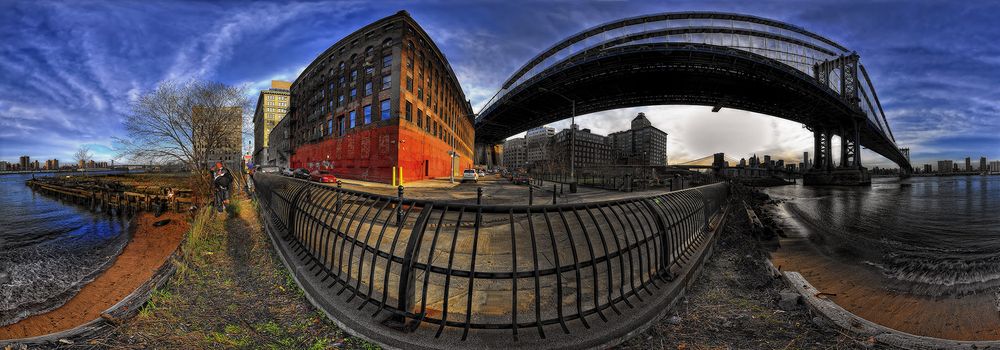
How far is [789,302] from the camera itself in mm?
3574

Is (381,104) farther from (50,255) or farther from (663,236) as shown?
(663,236)

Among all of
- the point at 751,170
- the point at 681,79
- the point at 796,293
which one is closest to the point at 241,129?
the point at 796,293

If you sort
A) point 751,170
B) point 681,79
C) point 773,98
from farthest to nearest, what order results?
point 751,170, point 773,98, point 681,79

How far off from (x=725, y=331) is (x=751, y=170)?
86289mm

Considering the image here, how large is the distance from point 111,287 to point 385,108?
21840 millimetres

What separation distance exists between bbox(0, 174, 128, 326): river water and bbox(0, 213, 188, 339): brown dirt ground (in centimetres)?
20

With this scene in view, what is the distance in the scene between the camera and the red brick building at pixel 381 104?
26.2m

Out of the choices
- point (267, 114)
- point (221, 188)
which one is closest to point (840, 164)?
point (221, 188)

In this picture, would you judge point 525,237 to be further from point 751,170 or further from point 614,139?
point 614,139

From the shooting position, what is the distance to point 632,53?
31469 mm

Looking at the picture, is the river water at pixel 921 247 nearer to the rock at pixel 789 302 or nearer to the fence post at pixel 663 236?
the rock at pixel 789 302

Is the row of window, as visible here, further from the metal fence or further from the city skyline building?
the city skyline building

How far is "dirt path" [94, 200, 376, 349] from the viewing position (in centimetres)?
265

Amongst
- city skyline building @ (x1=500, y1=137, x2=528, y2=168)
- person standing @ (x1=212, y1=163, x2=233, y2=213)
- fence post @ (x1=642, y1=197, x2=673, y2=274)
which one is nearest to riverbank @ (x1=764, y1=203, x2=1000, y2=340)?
Result: fence post @ (x1=642, y1=197, x2=673, y2=274)
